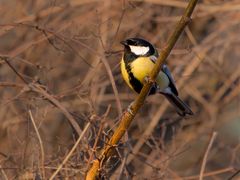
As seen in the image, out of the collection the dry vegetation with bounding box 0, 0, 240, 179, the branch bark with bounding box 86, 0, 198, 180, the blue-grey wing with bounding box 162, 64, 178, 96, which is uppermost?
the dry vegetation with bounding box 0, 0, 240, 179

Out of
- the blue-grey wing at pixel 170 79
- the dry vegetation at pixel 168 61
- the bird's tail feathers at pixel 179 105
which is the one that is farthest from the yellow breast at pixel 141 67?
the dry vegetation at pixel 168 61

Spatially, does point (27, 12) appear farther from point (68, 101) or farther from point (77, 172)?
point (77, 172)

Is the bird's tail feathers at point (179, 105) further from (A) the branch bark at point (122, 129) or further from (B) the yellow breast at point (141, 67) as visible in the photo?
(A) the branch bark at point (122, 129)

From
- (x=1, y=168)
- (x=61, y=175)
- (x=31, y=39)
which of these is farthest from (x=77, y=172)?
(x=31, y=39)

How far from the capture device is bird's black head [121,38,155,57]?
406 cm

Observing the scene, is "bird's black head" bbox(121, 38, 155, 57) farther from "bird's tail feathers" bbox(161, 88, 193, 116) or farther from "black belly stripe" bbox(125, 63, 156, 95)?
"bird's tail feathers" bbox(161, 88, 193, 116)

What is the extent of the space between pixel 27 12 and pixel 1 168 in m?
2.75

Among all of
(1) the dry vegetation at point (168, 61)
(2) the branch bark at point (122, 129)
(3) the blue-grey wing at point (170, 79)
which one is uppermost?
(1) the dry vegetation at point (168, 61)

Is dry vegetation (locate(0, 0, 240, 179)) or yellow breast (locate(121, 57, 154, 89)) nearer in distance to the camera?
yellow breast (locate(121, 57, 154, 89))

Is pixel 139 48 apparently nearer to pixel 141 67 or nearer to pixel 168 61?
pixel 141 67

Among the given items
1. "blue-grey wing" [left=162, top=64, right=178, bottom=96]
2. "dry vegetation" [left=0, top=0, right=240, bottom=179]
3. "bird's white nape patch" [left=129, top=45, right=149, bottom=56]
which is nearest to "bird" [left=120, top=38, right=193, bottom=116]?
"bird's white nape patch" [left=129, top=45, right=149, bottom=56]

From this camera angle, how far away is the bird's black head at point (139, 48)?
406cm

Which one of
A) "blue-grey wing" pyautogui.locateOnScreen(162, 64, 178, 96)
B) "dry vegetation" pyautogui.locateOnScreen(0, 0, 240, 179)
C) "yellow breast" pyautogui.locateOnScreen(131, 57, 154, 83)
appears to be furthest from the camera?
"dry vegetation" pyautogui.locateOnScreen(0, 0, 240, 179)

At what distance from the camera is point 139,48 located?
4.09 meters
